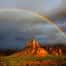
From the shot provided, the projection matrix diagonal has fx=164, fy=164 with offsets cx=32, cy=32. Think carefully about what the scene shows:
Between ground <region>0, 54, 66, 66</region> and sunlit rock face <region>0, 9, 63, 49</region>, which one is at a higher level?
sunlit rock face <region>0, 9, 63, 49</region>

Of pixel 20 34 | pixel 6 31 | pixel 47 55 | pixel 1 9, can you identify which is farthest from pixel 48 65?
pixel 1 9

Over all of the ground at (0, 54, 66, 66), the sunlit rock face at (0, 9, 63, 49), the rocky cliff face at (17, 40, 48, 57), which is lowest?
the ground at (0, 54, 66, 66)

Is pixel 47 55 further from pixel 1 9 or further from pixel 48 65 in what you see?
pixel 1 9

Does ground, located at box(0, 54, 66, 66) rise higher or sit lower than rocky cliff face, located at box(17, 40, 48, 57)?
lower

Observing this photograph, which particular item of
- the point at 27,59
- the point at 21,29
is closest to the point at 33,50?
the point at 27,59

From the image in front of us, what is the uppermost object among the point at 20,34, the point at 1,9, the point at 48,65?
the point at 1,9
